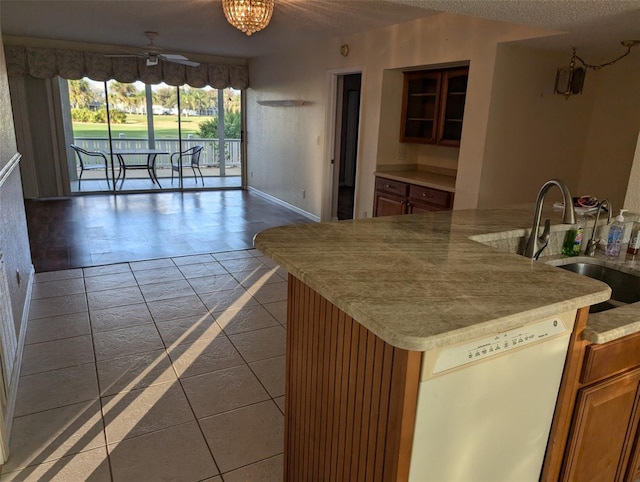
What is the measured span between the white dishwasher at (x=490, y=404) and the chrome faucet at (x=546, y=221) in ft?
2.10

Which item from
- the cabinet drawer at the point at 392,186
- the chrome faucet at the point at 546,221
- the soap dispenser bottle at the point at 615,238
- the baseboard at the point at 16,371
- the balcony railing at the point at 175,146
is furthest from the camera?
the balcony railing at the point at 175,146

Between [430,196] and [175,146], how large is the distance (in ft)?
21.6

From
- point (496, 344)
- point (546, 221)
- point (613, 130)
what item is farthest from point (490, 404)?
point (613, 130)

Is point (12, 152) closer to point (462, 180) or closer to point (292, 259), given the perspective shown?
point (292, 259)

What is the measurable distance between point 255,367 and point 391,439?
1.62m

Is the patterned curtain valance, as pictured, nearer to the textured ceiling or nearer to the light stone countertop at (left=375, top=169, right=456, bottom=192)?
the textured ceiling

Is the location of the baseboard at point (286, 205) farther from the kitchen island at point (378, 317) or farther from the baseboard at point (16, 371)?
the kitchen island at point (378, 317)

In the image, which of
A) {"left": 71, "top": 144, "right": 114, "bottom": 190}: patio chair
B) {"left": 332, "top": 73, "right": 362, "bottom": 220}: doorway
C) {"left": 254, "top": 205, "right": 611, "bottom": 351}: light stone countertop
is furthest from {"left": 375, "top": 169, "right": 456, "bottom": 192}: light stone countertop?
{"left": 71, "top": 144, "right": 114, "bottom": 190}: patio chair

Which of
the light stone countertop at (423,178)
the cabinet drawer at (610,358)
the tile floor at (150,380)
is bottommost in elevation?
the tile floor at (150,380)

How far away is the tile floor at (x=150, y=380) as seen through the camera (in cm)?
190

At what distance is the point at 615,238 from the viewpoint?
212 cm

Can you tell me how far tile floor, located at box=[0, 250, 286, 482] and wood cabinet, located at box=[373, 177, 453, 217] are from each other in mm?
1494

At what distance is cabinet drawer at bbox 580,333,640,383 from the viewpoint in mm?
1373

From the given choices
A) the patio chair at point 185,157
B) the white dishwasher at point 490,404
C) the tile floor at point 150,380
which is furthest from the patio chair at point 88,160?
the white dishwasher at point 490,404
